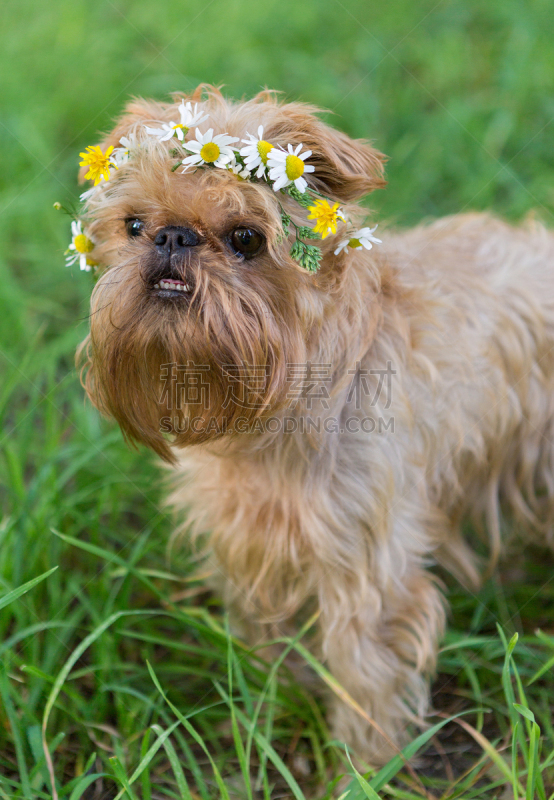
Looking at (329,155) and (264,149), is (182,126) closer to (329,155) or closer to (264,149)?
(264,149)

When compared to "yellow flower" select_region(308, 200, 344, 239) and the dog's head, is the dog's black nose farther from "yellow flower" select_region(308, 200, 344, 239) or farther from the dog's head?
"yellow flower" select_region(308, 200, 344, 239)

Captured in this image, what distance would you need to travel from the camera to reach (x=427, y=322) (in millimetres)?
2797

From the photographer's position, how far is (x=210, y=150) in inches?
83.8

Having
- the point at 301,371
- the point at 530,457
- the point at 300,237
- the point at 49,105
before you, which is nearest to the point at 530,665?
the point at 530,457

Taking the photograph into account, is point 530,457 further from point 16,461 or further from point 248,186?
point 16,461

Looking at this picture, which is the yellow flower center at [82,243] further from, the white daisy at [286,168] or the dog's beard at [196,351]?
the white daisy at [286,168]

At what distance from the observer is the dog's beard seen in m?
2.23

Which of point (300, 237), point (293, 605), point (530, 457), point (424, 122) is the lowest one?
point (293, 605)

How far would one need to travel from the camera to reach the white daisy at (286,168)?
2152 mm

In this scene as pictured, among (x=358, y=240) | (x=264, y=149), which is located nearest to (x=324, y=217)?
(x=358, y=240)

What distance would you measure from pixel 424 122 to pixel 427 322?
12.0ft

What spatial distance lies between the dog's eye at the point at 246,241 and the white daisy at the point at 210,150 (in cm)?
21

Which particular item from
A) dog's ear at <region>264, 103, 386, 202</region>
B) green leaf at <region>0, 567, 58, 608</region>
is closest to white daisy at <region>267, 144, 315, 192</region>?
dog's ear at <region>264, 103, 386, 202</region>

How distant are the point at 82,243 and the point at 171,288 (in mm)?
558
